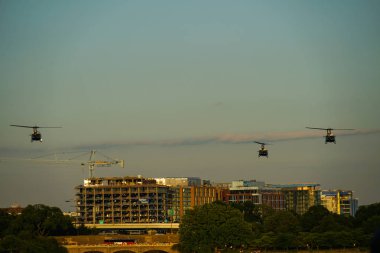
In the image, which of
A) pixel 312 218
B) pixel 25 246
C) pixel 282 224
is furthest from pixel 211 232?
pixel 25 246

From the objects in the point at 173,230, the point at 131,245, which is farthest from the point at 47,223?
the point at 173,230

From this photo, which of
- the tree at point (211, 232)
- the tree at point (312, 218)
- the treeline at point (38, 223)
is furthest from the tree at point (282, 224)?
the treeline at point (38, 223)

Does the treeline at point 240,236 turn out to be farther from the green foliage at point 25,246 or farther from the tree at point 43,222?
the green foliage at point 25,246

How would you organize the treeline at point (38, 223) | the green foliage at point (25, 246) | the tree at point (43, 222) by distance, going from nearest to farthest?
the green foliage at point (25, 246)
the treeline at point (38, 223)
the tree at point (43, 222)

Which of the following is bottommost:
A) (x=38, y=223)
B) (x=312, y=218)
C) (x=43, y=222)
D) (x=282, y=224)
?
(x=282, y=224)

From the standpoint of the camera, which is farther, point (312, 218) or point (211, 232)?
point (312, 218)

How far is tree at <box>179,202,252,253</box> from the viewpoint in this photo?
5187 inches

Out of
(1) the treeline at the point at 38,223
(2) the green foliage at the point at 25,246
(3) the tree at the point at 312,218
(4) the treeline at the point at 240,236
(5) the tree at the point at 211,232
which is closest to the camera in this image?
(2) the green foliage at the point at 25,246

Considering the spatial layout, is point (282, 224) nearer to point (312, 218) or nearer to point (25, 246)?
point (312, 218)

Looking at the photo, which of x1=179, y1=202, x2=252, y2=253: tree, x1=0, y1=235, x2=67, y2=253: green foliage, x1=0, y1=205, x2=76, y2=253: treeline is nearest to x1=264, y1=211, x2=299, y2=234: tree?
x1=179, y1=202, x2=252, y2=253: tree

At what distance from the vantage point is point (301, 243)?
434ft

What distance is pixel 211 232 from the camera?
132500mm

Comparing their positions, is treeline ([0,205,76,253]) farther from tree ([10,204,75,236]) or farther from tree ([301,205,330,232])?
tree ([301,205,330,232])

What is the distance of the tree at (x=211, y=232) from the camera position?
13175 cm
